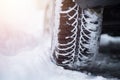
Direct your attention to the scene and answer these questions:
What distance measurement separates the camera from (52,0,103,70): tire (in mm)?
2014

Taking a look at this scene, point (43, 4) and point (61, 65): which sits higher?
point (43, 4)

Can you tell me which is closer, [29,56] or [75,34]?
[75,34]

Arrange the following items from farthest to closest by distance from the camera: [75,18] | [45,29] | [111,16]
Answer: [45,29]
[111,16]
[75,18]

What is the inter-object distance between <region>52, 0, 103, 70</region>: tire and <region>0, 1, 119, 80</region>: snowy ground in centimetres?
9

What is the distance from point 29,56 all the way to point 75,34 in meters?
0.39

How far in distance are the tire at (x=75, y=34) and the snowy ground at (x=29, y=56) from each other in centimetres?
9

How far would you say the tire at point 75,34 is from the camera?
2.01 m

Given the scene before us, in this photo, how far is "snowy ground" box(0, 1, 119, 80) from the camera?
198 centimetres

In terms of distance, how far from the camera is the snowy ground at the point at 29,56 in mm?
1979

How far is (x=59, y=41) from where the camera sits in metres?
2.08

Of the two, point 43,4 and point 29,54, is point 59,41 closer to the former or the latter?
point 29,54

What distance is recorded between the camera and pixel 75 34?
6.71ft

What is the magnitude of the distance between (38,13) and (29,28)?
6.7 inches

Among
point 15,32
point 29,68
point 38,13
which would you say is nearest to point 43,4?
point 38,13
